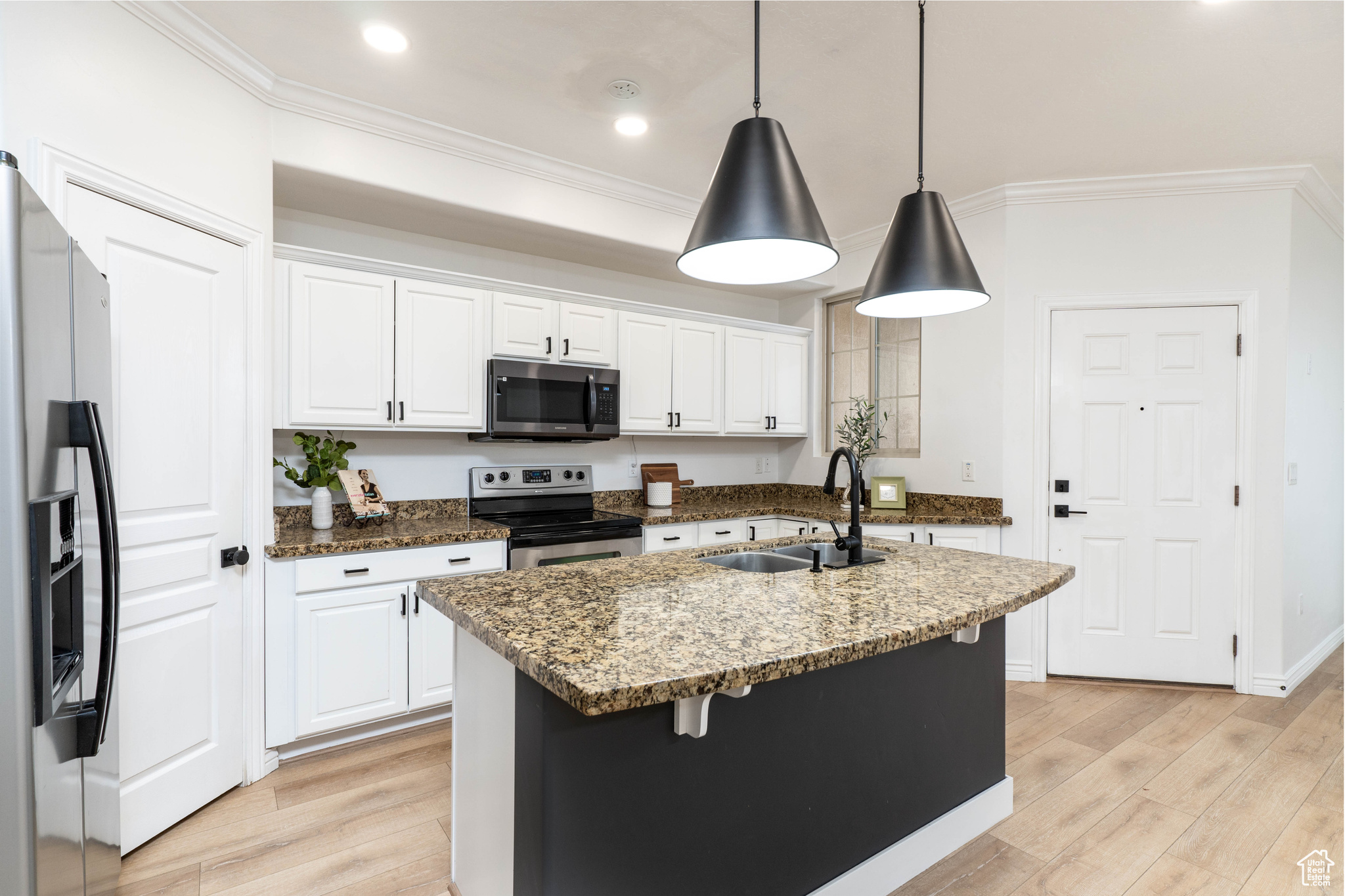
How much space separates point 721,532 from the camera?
12.6ft

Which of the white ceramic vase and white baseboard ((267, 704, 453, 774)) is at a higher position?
the white ceramic vase

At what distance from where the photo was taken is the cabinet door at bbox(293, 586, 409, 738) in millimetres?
2494

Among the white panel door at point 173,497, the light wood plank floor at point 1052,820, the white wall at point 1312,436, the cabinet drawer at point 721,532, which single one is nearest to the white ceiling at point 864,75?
the white wall at point 1312,436

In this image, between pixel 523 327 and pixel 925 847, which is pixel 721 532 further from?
pixel 925 847

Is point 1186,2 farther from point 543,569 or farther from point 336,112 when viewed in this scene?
point 336,112

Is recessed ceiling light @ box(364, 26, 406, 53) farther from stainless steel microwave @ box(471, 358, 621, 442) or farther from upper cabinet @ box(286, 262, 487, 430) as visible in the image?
stainless steel microwave @ box(471, 358, 621, 442)

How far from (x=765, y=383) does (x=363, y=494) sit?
254 centimetres

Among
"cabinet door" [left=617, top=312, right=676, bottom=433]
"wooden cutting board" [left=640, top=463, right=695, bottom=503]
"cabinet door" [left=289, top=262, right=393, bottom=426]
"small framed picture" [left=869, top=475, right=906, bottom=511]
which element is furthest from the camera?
"wooden cutting board" [left=640, top=463, right=695, bottom=503]

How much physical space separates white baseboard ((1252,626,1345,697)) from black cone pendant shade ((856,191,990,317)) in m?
2.89

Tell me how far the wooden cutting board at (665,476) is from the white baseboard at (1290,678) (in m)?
3.20

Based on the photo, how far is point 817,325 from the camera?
460 cm

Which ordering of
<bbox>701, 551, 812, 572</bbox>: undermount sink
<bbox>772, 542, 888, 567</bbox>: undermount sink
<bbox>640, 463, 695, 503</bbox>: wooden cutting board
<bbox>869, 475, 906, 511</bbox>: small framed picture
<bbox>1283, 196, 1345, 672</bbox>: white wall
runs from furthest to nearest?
1. <bbox>640, 463, 695, 503</bbox>: wooden cutting board
2. <bbox>869, 475, 906, 511</bbox>: small framed picture
3. <bbox>1283, 196, 1345, 672</bbox>: white wall
4. <bbox>772, 542, 888, 567</bbox>: undermount sink
5. <bbox>701, 551, 812, 572</bbox>: undermount sink

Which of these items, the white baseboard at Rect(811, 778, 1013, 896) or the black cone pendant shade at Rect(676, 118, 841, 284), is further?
the white baseboard at Rect(811, 778, 1013, 896)

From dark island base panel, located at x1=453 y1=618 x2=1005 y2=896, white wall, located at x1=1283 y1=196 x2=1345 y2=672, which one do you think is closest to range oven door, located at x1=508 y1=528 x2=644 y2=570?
dark island base panel, located at x1=453 y1=618 x2=1005 y2=896
